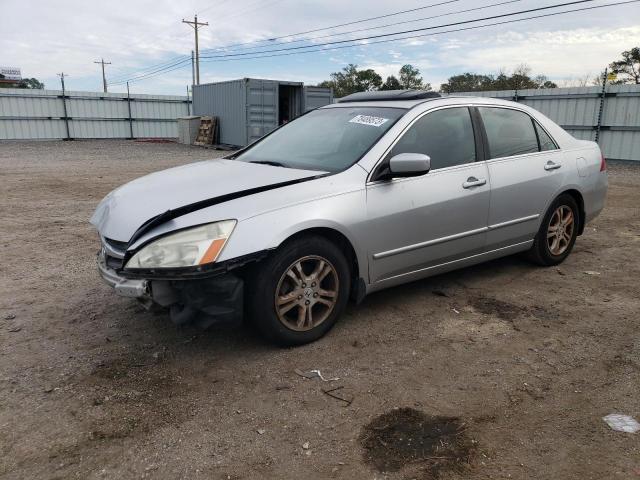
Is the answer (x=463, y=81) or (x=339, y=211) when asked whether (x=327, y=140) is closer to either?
(x=339, y=211)

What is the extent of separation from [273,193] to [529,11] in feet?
65.7

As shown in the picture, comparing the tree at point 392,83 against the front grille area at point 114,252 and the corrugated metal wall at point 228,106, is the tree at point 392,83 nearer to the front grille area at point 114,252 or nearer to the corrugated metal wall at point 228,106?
the corrugated metal wall at point 228,106

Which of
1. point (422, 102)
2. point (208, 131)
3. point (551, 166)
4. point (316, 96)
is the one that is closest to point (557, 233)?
point (551, 166)

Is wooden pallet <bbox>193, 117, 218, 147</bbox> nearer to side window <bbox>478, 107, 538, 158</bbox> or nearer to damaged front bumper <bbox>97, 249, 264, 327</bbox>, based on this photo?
side window <bbox>478, 107, 538, 158</bbox>

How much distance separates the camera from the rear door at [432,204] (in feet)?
12.1

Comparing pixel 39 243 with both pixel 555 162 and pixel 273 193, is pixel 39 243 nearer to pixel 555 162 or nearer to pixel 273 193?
pixel 273 193

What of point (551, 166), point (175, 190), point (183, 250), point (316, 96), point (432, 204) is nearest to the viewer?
point (183, 250)

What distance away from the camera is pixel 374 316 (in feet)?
Answer: 13.2

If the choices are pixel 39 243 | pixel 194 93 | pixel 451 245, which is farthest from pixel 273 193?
pixel 194 93

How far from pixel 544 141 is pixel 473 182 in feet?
4.22

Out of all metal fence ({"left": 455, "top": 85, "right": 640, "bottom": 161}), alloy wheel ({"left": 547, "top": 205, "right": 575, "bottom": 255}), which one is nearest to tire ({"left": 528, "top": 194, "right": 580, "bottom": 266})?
alloy wheel ({"left": 547, "top": 205, "right": 575, "bottom": 255})

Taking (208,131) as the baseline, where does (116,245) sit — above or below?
below

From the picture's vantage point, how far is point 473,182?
4191mm

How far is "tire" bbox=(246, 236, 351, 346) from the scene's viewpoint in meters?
3.18
